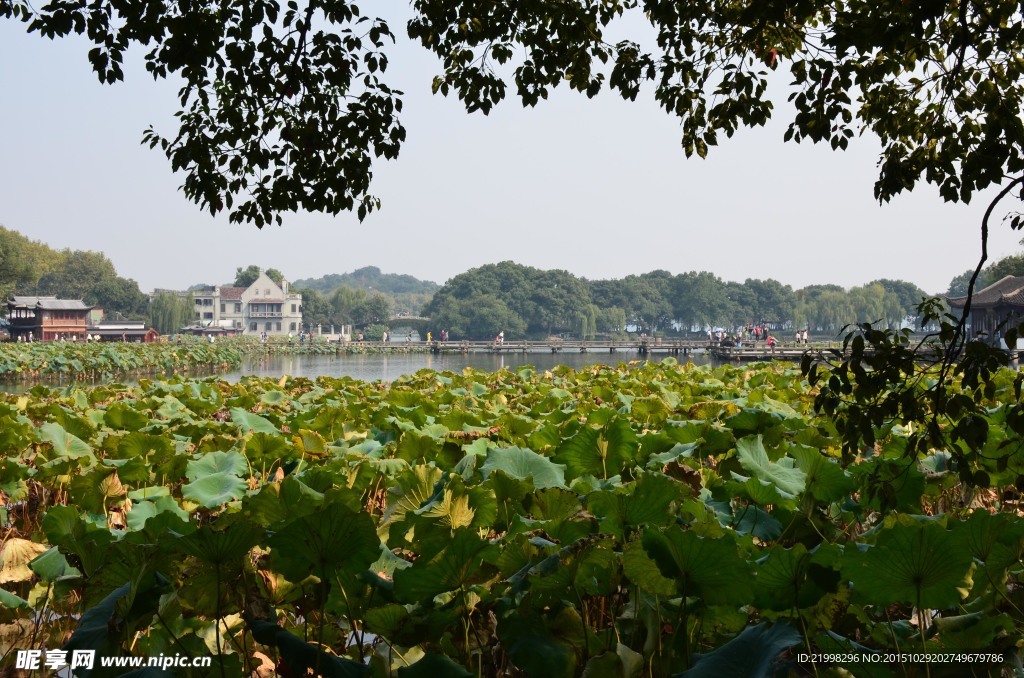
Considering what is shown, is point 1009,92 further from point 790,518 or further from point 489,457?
point 489,457

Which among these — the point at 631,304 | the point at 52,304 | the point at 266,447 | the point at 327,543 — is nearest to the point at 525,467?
the point at 327,543

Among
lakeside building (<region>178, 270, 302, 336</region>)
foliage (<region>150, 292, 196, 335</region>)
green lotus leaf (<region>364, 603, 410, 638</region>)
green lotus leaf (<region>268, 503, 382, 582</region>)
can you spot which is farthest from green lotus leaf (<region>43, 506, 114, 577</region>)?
lakeside building (<region>178, 270, 302, 336</region>)

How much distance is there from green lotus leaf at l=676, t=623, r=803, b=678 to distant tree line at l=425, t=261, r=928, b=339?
60.4m

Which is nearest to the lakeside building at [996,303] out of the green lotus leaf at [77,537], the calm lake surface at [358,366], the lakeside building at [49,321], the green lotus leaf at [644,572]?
the calm lake surface at [358,366]

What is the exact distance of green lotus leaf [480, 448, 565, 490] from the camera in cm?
229

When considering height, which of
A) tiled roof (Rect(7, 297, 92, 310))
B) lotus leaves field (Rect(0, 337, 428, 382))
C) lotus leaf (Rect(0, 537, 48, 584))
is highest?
tiled roof (Rect(7, 297, 92, 310))

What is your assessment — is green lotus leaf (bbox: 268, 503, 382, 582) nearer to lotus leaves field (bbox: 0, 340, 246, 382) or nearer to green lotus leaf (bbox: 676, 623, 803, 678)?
green lotus leaf (bbox: 676, 623, 803, 678)

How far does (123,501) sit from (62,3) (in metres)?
1.88

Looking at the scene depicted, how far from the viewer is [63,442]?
10.9 feet

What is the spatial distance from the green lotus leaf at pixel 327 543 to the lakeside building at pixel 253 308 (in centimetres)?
6483

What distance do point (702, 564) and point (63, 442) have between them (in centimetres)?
283

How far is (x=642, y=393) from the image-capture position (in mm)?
6117

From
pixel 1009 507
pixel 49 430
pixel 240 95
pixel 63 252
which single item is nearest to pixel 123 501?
pixel 49 430

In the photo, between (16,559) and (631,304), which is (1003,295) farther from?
(631,304)
